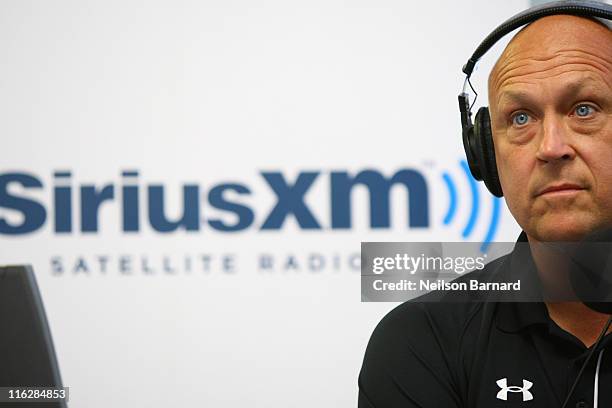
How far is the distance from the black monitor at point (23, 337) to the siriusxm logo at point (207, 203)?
0.80 meters

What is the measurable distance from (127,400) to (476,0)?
1.34 m

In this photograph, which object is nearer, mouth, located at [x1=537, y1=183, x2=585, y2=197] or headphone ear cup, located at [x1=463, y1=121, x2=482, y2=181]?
mouth, located at [x1=537, y1=183, x2=585, y2=197]

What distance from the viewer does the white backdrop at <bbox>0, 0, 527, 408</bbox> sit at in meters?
1.84

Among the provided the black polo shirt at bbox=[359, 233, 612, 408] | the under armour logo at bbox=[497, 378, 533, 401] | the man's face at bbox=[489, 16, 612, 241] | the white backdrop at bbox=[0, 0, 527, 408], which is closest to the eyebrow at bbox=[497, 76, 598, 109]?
the man's face at bbox=[489, 16, 612, 241]

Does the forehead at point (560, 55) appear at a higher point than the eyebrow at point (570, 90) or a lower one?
higher

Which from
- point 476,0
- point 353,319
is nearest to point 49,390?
point 353,319

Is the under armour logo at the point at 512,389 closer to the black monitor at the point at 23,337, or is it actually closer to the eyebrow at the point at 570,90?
the eyebrow at the point at 570,90

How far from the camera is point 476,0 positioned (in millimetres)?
1840

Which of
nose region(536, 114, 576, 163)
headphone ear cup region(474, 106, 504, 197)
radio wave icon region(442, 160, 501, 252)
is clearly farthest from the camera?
radio wave icon region(442, 160, 501, 252)

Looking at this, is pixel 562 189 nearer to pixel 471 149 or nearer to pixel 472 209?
pixel 471 149

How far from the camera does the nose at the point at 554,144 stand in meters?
1.01

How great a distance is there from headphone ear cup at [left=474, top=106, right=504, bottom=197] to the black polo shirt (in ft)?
0.56

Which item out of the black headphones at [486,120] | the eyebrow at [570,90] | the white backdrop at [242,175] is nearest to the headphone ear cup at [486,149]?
the black headphones at [486,120]

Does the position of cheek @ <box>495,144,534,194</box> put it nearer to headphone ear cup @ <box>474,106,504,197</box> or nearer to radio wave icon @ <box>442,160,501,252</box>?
headphone ear cup @ <box>474,106,504,197</box>
